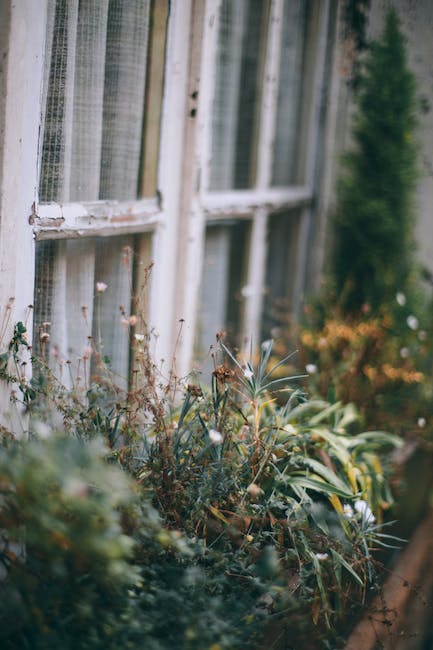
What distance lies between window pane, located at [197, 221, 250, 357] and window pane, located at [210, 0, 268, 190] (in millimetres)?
202

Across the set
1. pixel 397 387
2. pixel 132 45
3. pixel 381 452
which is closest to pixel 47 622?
pixel 132 45

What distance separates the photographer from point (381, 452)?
9.99 ft

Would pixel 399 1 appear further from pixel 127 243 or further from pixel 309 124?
pixel 127 243

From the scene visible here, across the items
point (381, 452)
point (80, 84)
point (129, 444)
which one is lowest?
point (381, 452)

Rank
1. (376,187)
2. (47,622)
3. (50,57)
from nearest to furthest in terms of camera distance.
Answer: (47,622) < (50,57) < (376,187)

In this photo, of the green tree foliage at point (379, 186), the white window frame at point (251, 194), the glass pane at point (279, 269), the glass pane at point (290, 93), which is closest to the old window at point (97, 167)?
the white window frame at point (251, 194)

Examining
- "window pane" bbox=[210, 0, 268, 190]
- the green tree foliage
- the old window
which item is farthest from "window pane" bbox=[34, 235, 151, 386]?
the green tree foliage

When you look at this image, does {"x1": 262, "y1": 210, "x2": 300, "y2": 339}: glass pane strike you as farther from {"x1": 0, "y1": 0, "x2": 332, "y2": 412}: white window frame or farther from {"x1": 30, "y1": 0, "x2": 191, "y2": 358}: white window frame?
{"x1": 30, "y1": 0, "x2": 191, "y2": 358}: white window frame

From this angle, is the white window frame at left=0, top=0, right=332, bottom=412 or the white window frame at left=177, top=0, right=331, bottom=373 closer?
the white window frame at left=0, top=0, right=332, bottom=412

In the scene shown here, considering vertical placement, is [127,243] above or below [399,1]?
below

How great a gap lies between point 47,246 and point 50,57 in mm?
505

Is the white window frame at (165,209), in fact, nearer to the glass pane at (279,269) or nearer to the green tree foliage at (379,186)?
the glass pane at (279,269)

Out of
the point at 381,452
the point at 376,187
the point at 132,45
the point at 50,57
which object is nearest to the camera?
the point at 50,57

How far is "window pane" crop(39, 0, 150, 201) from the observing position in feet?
6.14
